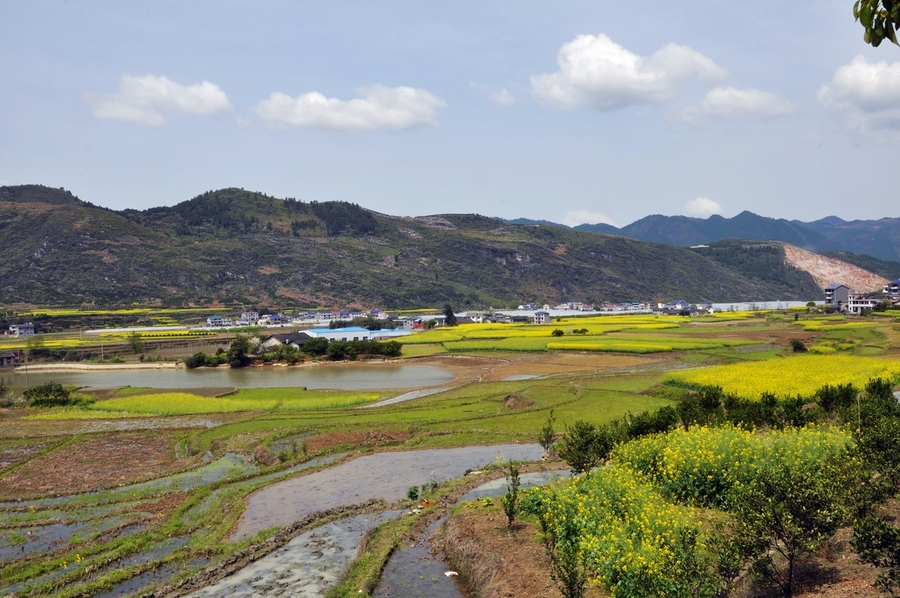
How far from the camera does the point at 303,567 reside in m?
14.6

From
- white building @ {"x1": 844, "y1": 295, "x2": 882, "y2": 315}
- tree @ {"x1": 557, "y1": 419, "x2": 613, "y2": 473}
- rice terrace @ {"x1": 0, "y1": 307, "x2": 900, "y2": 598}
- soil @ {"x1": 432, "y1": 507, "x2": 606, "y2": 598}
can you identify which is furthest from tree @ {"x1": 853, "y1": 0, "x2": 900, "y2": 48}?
white building @ {"x1": 844, "y1": 295, "x2": 882, "y2": 315}

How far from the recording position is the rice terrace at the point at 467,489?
1013 cm

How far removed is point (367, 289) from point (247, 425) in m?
125

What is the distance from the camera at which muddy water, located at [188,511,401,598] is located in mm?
13355

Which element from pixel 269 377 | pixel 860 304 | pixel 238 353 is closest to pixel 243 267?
pixel 238 353

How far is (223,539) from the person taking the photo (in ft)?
54.4

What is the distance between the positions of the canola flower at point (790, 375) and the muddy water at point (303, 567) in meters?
20.8

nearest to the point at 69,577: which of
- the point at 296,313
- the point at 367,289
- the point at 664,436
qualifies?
the point at 664,436

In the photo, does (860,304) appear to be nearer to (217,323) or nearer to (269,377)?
(269,377)

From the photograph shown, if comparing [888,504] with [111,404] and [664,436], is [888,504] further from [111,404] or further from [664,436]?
[111,404]

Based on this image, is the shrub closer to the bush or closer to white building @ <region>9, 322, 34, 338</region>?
the bush

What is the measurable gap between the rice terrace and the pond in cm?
814

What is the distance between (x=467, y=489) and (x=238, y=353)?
51.2 metres

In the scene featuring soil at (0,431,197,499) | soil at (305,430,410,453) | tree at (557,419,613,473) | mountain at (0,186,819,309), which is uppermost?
mountain at (0,186,819,309)
